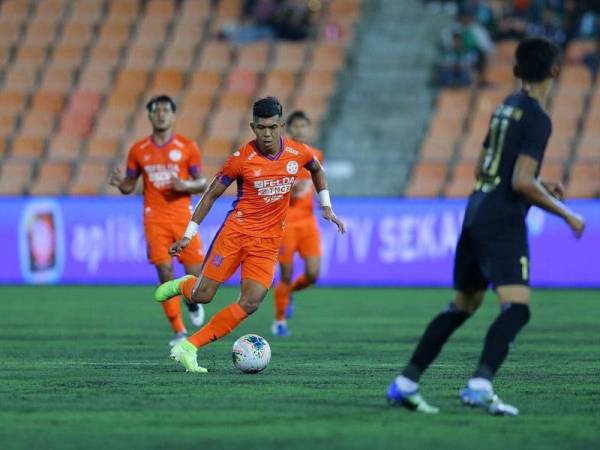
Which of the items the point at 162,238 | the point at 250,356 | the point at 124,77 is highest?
the point at 124,77

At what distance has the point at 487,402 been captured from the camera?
26.7 feet

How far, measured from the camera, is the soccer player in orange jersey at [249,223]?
10.7 m

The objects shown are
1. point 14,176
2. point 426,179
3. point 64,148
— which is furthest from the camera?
point 64,148

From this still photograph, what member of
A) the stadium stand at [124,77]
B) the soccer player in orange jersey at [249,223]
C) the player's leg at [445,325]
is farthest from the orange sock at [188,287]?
the stadium stand at [124,77]

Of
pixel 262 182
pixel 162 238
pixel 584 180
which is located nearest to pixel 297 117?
pixel 162 238

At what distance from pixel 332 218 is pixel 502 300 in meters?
2.61

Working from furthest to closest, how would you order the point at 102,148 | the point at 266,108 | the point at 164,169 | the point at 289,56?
the point at 289,56 < the point at 102,148 < the point at 164,169 < the point at 266,108

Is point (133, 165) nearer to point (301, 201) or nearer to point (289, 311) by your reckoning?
point (301, 201)

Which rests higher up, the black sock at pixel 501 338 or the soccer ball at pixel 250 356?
the black sock at pixel 501 338

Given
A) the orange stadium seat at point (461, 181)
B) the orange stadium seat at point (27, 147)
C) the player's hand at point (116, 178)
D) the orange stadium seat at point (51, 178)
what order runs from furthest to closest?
the orange stadium seat at point (27, 147), the orange stadium seat at point (51, 178), the orange stadium seat at point (461, 181), the player's hand at point (116, 178)

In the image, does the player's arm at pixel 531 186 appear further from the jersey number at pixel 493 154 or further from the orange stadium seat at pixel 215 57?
the orange stadium seat at pixel 215 57

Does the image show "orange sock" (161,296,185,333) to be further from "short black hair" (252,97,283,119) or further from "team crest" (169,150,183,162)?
"short black hair" (252,97,283,119)

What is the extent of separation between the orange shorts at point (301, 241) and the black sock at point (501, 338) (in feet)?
24.6

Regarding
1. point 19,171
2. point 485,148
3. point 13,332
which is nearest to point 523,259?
point 485,148
